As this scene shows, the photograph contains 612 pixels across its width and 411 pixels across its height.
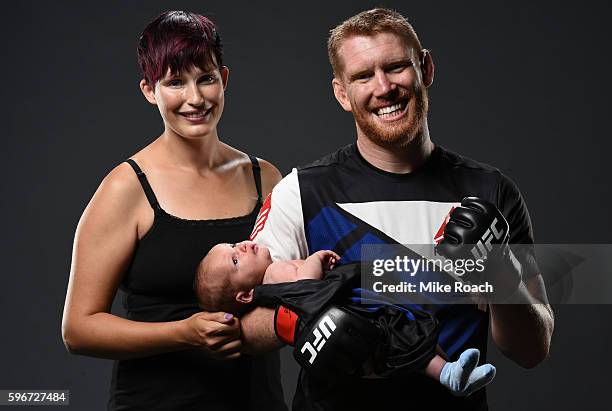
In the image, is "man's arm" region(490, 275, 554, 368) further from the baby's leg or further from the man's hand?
the man's hand

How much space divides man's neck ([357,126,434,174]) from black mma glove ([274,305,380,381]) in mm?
452

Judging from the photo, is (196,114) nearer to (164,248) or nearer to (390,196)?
(164,248)

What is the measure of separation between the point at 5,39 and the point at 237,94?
117cm

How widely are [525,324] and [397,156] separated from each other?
1.71ft

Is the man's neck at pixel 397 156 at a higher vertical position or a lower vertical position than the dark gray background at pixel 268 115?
lower

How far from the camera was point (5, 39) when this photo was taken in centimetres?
426


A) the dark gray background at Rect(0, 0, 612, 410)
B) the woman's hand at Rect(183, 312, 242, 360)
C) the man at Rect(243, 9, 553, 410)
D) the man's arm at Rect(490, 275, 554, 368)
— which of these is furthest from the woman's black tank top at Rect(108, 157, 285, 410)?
the dark gray background at Rect(0, 0, 612, 410)

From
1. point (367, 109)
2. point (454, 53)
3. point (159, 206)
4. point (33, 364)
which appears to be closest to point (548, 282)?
point (367, 109)

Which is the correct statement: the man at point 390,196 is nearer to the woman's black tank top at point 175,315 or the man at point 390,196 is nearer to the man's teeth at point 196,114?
the woman's black tank top at point 175,315

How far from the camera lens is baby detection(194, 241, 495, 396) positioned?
6.20ft

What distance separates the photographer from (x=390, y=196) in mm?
2152

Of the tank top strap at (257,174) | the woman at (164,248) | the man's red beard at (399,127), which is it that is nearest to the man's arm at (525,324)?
the man's red beard at (399,127)

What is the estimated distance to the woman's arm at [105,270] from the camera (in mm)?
2496

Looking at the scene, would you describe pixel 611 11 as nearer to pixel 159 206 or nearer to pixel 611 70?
pixel 611 70
